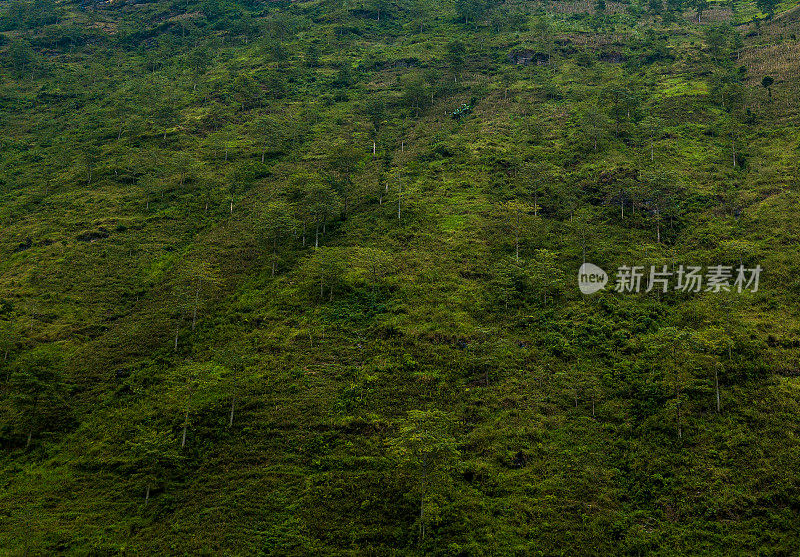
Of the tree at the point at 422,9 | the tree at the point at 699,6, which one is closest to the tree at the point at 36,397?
the tree at the point at 422,9

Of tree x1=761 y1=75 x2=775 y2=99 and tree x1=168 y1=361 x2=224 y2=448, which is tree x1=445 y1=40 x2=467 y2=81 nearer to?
tree x1=761 y1=75 x2=775 y2=99

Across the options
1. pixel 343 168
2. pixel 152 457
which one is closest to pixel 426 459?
pixel 152 457

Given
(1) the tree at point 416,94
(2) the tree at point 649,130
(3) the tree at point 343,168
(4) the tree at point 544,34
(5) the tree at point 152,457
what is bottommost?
(5) the tree at point 152,457

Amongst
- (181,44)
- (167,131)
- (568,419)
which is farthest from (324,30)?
(568,419)

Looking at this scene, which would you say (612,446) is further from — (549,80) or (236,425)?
(549,80)

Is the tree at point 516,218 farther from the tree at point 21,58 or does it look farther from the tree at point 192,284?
the tree at point 21,58

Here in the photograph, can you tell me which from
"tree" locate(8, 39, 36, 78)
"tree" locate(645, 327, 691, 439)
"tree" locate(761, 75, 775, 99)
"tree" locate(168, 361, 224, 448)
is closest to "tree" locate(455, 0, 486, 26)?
"tree" locate(761, 75, 775, 99)
